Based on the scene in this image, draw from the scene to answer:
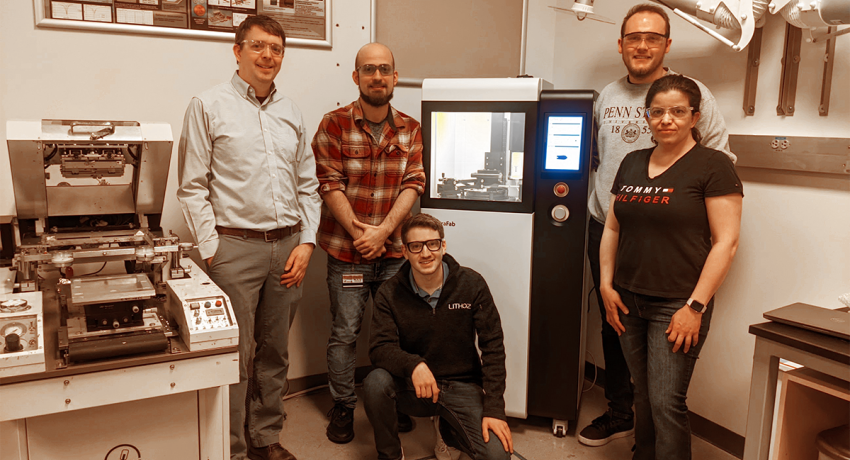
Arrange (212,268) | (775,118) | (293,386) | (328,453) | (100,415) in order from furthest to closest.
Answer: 1. (293,386)
2. (328,453)
3. (775,118)
4. (212,268)
5. (100,415)

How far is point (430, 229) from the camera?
6.96 ft

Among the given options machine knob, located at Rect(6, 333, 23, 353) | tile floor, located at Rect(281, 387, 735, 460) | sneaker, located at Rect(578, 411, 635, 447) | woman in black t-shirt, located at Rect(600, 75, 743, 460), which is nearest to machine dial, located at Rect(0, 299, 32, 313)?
machine knob, located at Rect(6, 333, 23, 353)

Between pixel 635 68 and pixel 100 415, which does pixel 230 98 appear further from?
pixel 635 68

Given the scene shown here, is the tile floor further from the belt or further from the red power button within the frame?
the red power button

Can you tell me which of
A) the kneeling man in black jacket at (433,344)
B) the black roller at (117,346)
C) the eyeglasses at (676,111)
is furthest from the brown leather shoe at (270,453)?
the eyeglasses at (676,111)

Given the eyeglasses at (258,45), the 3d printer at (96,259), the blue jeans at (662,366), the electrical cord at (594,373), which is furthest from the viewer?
the electrical cord at (594,373)

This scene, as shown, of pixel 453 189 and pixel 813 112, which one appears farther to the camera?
pixel 453 189

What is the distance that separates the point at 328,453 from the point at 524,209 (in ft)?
4.26

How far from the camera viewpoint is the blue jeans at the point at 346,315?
2.61 metres

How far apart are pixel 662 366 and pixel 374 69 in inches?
59.8

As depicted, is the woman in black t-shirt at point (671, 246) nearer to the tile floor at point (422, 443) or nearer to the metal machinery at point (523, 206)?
the metal machinery at point (523, 206)

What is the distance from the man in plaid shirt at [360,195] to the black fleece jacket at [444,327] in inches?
15.2

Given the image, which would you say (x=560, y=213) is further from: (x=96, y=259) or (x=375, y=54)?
(x=96, y=259)

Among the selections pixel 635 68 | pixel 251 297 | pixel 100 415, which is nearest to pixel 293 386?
pixel 251 297
